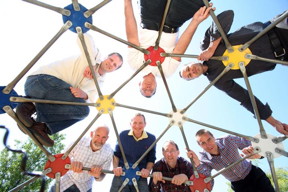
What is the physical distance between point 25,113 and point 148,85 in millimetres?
1907

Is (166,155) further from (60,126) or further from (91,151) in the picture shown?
(60,126)

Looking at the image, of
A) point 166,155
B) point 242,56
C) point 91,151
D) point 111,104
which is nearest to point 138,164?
point 166,155

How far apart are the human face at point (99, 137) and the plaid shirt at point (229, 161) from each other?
1585mm

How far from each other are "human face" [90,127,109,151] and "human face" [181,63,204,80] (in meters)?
1.59

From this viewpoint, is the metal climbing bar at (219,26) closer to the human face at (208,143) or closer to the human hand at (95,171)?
the human face at (208,143)

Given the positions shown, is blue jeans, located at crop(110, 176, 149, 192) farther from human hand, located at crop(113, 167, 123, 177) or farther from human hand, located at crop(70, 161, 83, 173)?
human hand, located at crop(70, 161, 83, 173)

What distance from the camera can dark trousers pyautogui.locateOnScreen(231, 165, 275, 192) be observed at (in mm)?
3990

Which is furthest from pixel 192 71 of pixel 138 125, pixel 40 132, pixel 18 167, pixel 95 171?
pixel 18 167

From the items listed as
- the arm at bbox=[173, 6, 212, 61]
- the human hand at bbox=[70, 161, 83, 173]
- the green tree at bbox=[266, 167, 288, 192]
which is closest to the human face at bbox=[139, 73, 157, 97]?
the arm at bbox=[173, 6, 212, 61]

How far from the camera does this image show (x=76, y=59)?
3.83 meters

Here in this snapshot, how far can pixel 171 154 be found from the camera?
4262mm

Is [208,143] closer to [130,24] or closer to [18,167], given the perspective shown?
[130,24]

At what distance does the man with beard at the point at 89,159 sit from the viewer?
4.17m

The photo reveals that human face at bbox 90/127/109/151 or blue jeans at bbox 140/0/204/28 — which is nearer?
blue jeans at bbox 140/0/204/28
